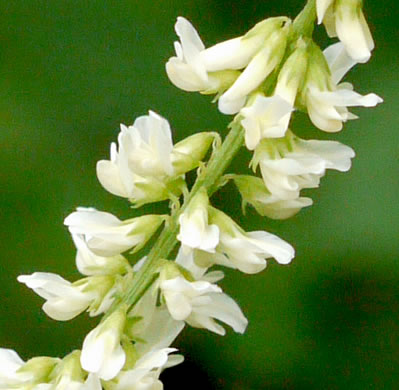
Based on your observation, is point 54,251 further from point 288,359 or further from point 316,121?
point 316,121

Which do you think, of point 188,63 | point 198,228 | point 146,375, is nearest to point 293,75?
point 188,63

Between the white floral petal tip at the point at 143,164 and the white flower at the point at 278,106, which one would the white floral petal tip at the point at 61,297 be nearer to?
the white floral petal tip at the point at 143,164

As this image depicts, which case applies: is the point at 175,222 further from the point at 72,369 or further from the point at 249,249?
the point at 72,369

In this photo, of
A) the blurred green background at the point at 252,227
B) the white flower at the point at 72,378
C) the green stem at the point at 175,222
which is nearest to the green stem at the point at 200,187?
the green stem at the point at 175,222

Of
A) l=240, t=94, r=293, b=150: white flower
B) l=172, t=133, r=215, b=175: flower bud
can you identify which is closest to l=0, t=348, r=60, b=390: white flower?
l=172, t=133, r=215, b=175: flower bud

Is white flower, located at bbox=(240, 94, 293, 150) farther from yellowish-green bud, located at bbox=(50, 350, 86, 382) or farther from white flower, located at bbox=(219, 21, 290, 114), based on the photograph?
yellowish-green bud, located at bbox=(50, 350, 86, 382)
